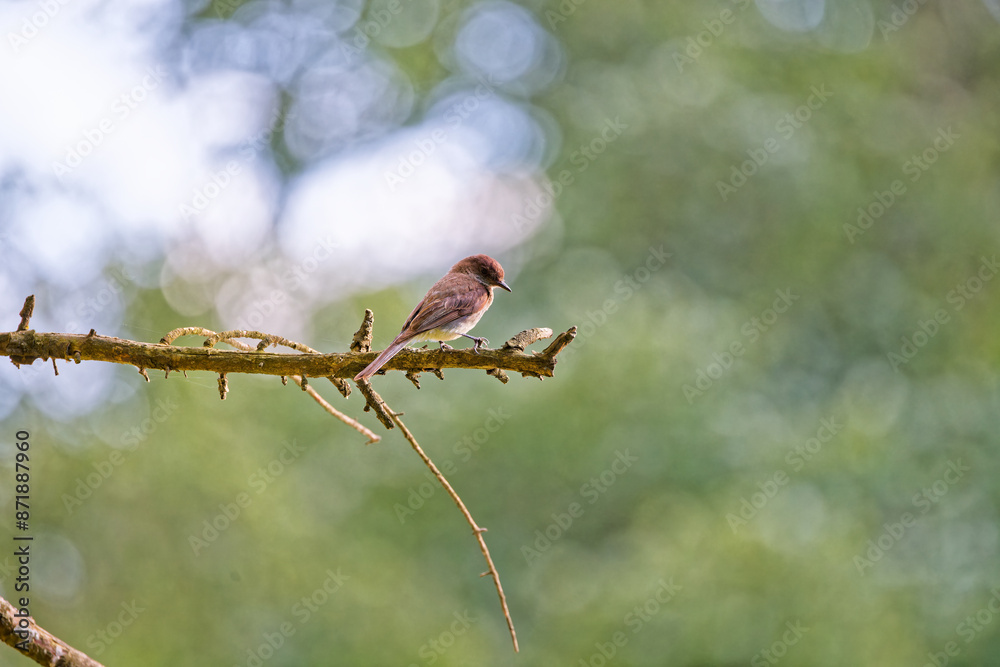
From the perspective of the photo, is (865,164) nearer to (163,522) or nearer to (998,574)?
(998,574)

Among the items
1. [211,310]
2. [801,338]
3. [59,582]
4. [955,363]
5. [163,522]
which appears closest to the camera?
[59,582]

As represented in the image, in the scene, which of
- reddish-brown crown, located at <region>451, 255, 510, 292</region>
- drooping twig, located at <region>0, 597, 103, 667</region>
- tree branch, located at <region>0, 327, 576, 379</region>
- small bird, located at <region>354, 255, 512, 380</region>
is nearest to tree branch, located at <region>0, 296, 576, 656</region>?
tree branch, located at <region>0, 327, 576, 379</region>

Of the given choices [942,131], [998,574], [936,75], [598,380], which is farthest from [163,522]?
[936,75]

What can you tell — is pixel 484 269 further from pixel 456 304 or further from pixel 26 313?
pixel 26 313

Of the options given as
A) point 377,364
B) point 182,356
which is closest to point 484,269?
point 377,364

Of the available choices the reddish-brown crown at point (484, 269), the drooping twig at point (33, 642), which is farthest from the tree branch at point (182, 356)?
the reddish-brown crown at point (484, 269)

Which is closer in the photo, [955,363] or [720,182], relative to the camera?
[955,363]
